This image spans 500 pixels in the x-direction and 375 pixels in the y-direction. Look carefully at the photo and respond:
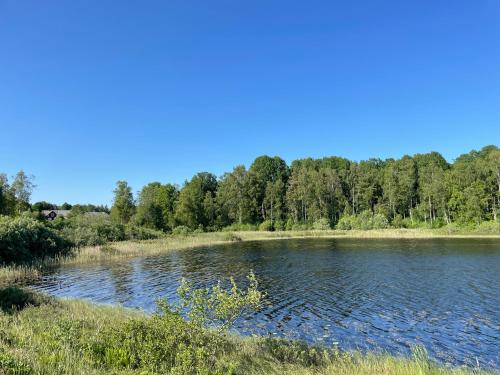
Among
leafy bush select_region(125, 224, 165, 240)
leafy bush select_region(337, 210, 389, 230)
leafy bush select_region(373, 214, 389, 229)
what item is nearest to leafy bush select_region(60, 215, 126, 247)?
leafy bush select_region(125, 224, 165, 240)

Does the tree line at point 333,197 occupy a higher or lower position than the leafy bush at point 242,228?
higher

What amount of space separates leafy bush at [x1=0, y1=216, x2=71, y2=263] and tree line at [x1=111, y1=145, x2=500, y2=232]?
165 ft

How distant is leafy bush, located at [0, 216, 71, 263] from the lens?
116 ft

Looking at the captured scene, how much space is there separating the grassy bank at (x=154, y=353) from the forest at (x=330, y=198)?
7793 centimetres

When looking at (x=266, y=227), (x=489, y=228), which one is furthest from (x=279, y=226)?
(x=489, y=228)

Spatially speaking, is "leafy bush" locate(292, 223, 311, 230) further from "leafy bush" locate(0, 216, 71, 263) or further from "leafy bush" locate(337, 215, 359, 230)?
"leafy bush" locate(0, 216, 71, 263)

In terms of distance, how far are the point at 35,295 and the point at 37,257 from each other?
25.7 metres

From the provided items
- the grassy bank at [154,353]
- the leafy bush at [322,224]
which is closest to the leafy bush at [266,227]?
the leafy bush at [322,224]

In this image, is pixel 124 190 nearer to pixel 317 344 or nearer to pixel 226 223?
pixel 226 223

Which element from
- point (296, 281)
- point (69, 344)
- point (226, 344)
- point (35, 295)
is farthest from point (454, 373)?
point (296, 281)

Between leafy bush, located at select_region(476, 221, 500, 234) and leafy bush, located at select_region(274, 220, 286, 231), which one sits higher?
leafy bush, located at select_region(274, 220, 286, 231)

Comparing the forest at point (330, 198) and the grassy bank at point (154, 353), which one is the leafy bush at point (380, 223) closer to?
the forest at point (330, 198)

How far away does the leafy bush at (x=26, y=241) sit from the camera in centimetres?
3538

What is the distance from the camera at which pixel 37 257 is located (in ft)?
130
